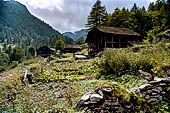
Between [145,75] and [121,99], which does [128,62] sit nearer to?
[145,75]

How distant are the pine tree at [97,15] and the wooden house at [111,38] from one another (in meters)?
12.7

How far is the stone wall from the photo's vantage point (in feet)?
13.7

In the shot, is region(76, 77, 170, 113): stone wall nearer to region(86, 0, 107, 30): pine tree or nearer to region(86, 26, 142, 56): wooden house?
region(86, 26, 142, 56): wooden house

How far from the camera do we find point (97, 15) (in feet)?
127

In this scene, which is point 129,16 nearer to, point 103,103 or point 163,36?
point 163,36

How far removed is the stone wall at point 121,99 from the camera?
4.16 metres

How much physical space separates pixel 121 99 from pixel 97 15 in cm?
3761

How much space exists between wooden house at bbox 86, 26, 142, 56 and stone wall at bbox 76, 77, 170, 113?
725 inches

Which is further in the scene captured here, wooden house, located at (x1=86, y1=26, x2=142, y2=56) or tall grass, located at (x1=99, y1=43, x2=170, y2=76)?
wooden house, located at (x1=86, y1=26, x2=142, y2=56)

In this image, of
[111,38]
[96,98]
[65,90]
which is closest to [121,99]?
[96,98]

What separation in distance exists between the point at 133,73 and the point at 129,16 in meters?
37.5

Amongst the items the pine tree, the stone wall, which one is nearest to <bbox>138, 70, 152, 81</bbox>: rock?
the stone wall

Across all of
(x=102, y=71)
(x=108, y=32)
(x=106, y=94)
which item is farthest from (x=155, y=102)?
(x=108, y=32)

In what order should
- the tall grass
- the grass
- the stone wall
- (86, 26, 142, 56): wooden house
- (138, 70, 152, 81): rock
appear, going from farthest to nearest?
(86, 26, 142, 56): wooden house
the tall grass
(138, 70, 152, 81): rock
the grass
the stone wall
